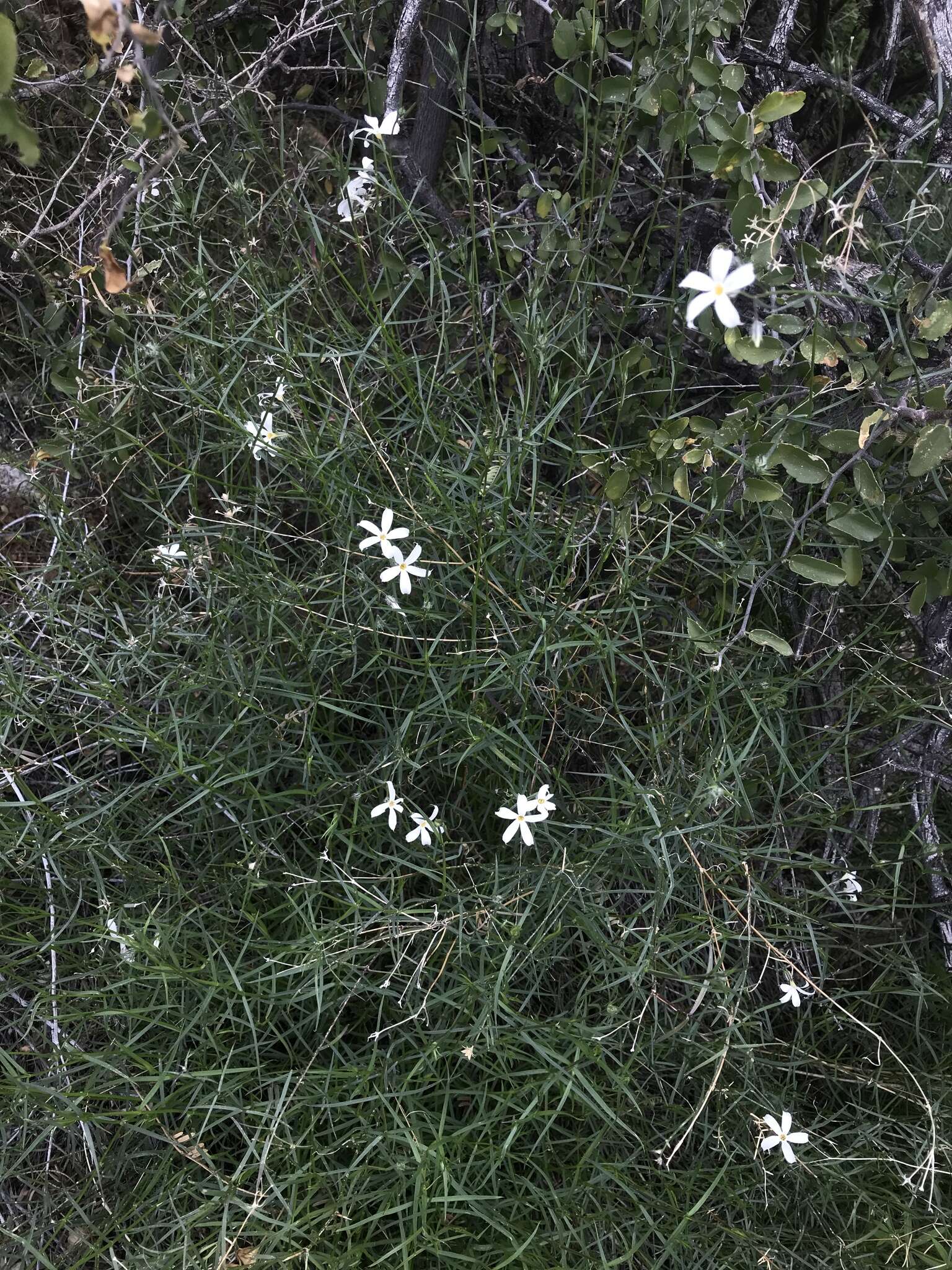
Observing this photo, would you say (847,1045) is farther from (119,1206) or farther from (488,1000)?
(119,1206)

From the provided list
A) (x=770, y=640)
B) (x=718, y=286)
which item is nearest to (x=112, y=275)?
(x=718, y=286)

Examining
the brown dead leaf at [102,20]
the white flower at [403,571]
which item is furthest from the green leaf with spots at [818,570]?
the brown dead leaf at [102,20]

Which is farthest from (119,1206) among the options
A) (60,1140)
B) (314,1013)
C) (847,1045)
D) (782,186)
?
(782,186)

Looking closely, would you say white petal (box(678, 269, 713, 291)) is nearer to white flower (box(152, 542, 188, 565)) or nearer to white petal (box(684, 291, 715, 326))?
white petal (box(684, 291, 715, 326))

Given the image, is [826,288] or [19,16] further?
[19,16]

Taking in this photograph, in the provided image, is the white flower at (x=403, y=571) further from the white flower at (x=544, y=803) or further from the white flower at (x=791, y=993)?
the white flower at (x=791, y=993)

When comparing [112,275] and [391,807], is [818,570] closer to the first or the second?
[391,807]
